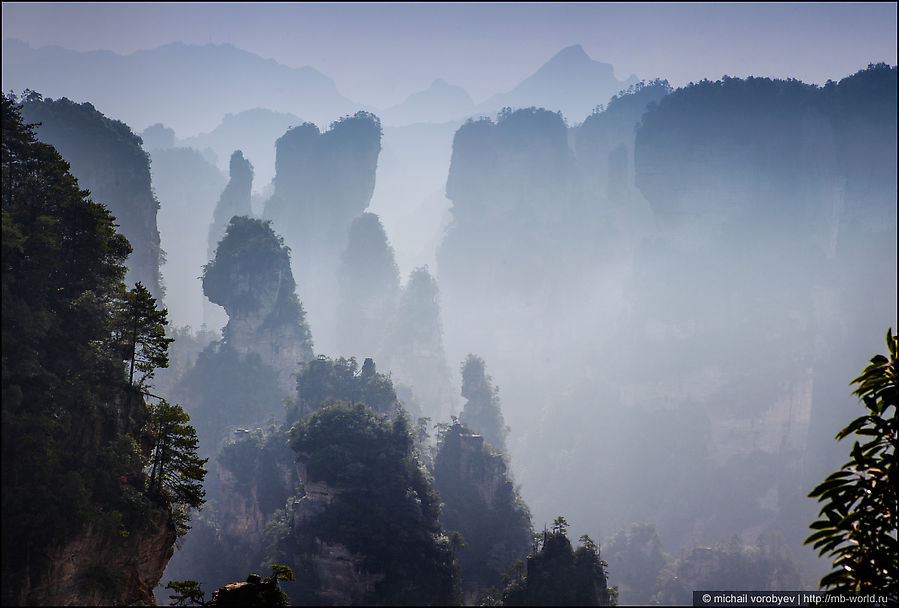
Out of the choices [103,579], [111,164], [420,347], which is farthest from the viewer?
[420,347]

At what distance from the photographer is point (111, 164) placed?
225ft

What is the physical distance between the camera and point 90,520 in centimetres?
1806

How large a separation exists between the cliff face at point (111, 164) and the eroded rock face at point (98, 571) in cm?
4986

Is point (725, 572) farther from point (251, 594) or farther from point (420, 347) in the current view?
point (251, 594)

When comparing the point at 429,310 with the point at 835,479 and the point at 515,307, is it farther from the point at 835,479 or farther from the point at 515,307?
the point at 835,479

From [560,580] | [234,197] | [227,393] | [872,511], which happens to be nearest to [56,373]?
[872,511]

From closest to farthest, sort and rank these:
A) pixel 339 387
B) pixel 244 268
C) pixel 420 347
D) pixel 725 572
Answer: pixel 339 387 → pixel 725 572 → pixel 244 268 → pixel 420 347

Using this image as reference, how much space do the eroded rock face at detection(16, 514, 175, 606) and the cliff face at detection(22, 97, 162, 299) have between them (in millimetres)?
49865

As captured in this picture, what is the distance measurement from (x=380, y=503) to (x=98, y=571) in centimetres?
1973

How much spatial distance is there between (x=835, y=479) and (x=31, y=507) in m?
20.1

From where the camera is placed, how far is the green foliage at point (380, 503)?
110ft

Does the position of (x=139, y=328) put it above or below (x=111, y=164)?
below

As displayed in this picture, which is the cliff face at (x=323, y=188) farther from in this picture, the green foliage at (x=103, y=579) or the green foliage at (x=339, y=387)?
the green foliage at (x=103, y=579)

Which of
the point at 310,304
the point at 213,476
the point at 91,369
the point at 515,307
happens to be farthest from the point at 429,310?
the point at 91,369
